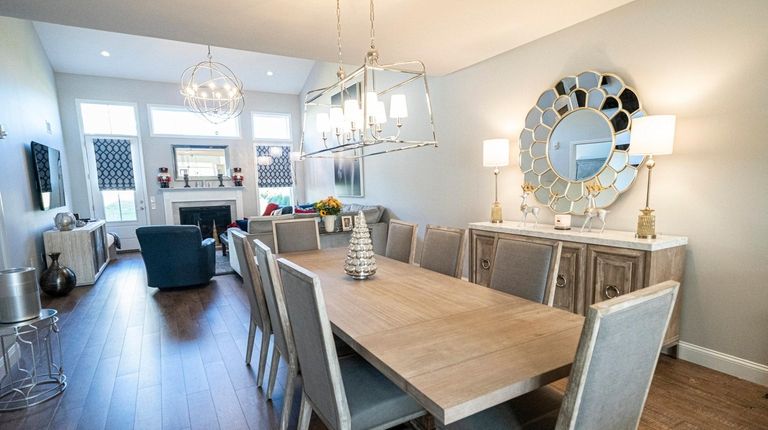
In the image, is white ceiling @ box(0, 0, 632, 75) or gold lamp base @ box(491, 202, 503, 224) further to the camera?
gold lamp base @ box(491, 202, 503, 224)

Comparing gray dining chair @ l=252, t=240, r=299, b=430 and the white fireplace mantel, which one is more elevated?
the white fireplace mantel

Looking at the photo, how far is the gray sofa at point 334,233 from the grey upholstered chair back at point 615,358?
3.65 meters

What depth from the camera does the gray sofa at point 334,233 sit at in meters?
4.55

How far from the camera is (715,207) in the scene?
7.90ft

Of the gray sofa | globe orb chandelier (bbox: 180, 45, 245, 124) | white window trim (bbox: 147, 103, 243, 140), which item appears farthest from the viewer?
white window trim (bbox: 147, 103, 243, 140)

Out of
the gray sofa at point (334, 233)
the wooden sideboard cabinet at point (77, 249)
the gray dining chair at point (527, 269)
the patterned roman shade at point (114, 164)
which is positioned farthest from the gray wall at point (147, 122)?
the gray dining chair at point (527, 269)

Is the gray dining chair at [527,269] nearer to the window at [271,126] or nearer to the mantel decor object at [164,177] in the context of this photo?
the mantel decor object at [164,177]

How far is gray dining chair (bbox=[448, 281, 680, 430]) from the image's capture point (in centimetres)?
95

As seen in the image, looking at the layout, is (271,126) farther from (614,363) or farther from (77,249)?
(614,363)

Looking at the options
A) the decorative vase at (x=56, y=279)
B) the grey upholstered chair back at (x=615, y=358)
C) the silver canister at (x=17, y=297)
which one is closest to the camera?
the grey upholstered chair back at (x=615, y=358)

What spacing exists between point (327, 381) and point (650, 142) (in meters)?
2.46

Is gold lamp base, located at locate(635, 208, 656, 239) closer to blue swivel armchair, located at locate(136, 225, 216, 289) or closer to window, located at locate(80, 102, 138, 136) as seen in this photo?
blue swivel armchair, located at locate(136, 225, 216, 289)

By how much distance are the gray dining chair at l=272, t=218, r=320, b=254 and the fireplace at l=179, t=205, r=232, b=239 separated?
5602mm

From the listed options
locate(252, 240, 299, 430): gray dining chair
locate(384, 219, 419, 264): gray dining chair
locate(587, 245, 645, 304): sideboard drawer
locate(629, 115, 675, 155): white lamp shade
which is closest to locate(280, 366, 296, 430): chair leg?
locate(252, 240, 299, 430): gray dining chair
